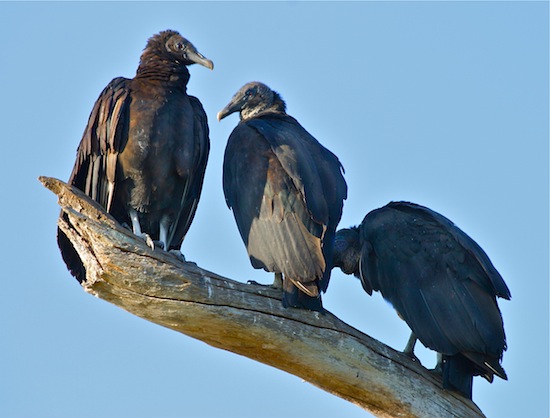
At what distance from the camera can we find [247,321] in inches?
185

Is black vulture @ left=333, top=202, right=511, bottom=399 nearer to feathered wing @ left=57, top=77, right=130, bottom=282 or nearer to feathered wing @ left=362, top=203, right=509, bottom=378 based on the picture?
feathered wing @ left=362, top=203, right=509, bottom=378

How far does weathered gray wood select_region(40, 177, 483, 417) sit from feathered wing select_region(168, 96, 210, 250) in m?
1.07

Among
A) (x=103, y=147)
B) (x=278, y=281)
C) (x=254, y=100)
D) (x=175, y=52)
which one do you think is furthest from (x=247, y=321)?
(x=254, y=100)

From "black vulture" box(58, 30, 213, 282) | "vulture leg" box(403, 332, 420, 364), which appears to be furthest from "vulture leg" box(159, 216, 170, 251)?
"vulture leg" box(403, 332, 420, 364)

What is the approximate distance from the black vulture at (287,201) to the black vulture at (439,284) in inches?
16.7

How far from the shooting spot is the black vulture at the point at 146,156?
5.45 meters

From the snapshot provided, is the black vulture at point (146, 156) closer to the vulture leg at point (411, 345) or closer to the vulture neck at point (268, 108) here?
the vulture neck at point (268, 108)

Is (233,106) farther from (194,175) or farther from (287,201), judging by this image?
(287,201)

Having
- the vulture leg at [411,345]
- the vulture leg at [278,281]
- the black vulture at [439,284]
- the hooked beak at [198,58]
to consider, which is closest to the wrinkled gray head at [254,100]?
the hooked beak at [198,58]

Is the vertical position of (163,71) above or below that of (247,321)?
above

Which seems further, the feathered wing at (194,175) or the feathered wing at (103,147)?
the feathered wing at (194,175)

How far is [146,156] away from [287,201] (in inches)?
35.5

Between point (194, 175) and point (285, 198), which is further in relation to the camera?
point (194, 175)

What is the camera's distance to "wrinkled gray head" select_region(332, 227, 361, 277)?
19.1 ft
